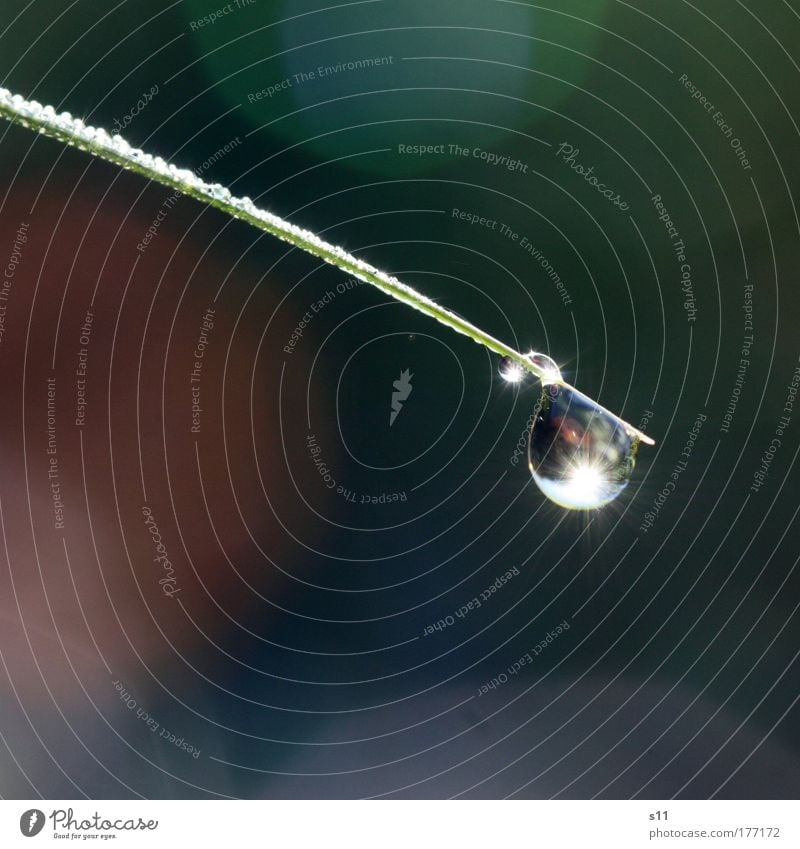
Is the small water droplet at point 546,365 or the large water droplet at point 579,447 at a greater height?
the small water droplet at point 546,365

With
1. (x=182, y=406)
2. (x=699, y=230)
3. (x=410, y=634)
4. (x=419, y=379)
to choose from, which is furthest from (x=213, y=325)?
(x=699, y=230)

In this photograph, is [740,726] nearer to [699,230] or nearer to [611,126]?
[699,230]

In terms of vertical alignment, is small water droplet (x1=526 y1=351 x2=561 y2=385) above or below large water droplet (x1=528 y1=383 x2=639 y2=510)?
above

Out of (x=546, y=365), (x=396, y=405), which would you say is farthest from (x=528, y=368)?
(x=396, y=405)
